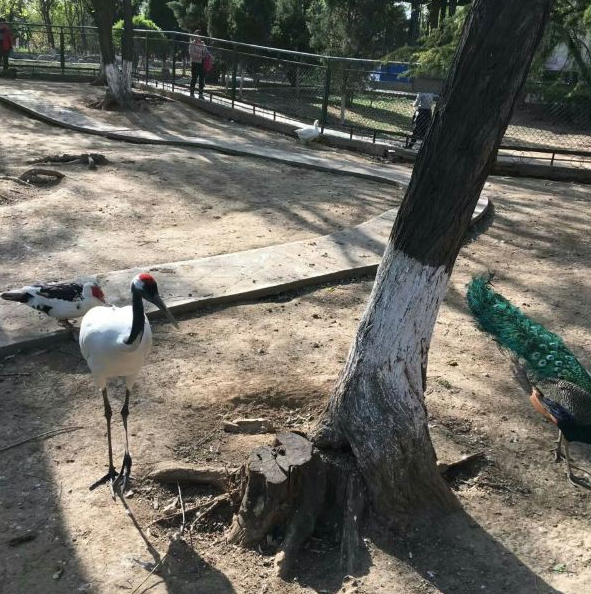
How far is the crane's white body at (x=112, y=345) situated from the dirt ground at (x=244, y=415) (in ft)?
1.91

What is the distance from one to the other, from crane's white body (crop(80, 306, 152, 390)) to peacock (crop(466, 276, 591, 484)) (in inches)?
95.5

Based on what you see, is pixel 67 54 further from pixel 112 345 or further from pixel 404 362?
pixel 404 362

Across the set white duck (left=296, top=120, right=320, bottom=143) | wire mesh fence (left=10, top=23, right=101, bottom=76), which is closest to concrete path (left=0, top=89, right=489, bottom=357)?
white duck (left=296, top=120, right=320, bottom=143)

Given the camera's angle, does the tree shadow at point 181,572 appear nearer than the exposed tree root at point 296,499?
Yes

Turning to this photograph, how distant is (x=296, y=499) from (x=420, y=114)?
37.8 ft

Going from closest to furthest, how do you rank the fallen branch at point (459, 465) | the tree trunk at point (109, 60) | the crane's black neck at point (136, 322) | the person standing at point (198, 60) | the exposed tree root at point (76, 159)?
the crane's black neck at point (136, 322) → the fallen branch at point (459, 465) → the exposed tree root at point (76, 159) → the tree trunk at point (109, 60) → the person standing at point (198, 60)

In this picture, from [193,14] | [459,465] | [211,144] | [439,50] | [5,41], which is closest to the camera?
[459,465]

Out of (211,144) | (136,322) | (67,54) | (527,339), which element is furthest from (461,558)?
(67,54)

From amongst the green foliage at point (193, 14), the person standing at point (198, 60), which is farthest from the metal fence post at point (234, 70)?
the green foliage at point (193, 14)

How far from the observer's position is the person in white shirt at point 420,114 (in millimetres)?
13500

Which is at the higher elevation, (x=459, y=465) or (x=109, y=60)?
(x=109, y=60)

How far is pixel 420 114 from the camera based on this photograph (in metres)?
13.6

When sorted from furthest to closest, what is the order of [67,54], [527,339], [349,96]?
[67,54], [349,96], [527,339]

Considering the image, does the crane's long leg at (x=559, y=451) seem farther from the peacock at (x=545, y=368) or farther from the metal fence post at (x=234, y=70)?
the metal fence post at (x=234, y=70)
